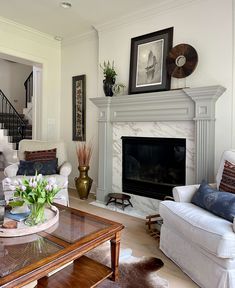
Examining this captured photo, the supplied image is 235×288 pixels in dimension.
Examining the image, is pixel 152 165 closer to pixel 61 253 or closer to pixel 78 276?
pixel 78 276

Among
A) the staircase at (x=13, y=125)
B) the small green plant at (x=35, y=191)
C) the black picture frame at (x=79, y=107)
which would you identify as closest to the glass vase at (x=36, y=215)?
the small green plant at (x=35, y=191)

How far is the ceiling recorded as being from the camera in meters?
3.46

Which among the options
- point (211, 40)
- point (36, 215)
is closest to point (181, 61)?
point (211, 40)

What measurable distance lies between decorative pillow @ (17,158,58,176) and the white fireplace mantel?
81 cm

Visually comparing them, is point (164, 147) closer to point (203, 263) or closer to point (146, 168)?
point (146, 168)

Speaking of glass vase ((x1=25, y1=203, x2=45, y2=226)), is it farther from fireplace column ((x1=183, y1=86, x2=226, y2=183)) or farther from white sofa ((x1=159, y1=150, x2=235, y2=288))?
fireplace column ((x1=183, y1=86, x2=226, y2=183))

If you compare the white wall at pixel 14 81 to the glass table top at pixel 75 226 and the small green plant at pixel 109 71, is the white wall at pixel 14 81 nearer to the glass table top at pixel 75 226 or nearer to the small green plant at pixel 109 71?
the small green plant at pixel 109 71

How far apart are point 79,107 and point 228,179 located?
316 centimetres

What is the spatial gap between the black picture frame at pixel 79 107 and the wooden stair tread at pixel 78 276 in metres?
3.02

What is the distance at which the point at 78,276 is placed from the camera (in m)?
1.66

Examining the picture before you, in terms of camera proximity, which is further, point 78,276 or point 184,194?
point 184,194

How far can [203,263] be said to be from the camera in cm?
185

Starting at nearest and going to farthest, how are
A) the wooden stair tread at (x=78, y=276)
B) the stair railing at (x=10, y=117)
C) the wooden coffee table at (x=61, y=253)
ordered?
the wooden coffee table at (x=61, y=253) → the wooden stair tread at (x=78, y=276) → the stair railing at (x=10, y=117)

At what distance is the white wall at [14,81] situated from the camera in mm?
7598
